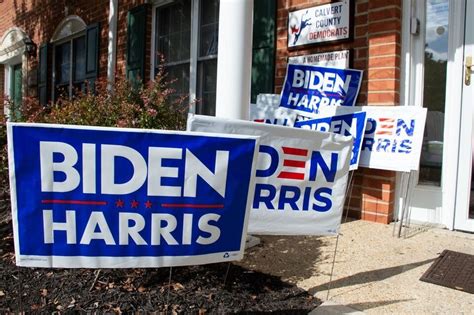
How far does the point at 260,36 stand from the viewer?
5375mm

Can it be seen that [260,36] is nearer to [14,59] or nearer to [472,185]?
[472,185]

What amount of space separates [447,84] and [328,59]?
115 cm

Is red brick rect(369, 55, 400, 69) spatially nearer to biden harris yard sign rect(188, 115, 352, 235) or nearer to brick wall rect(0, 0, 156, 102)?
biden harris yard sign rect(188, 115, 352, 235)

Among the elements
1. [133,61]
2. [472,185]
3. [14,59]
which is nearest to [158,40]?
[133,61]

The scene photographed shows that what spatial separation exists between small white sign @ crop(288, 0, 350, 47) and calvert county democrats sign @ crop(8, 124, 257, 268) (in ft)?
8.67

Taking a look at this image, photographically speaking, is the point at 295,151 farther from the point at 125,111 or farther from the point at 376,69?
the point at 376,69

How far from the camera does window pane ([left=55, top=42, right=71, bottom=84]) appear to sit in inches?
382

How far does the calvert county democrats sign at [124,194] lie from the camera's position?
7.22 feet

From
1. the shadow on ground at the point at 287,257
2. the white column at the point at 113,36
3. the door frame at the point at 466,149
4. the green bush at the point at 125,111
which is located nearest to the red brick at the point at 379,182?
the door frame at the point at 466,149

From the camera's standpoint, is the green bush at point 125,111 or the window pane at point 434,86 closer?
the green bush at point 125,111

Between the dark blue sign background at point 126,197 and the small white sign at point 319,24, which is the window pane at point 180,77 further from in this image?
the dark blue sign background at point 126,197

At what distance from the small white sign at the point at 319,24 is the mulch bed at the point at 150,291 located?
2.62m

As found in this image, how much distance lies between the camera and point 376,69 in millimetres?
4324

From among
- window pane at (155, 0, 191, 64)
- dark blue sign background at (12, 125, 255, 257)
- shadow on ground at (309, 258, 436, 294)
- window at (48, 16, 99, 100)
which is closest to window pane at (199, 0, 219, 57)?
window pane at (155, 0, 191, 64)
